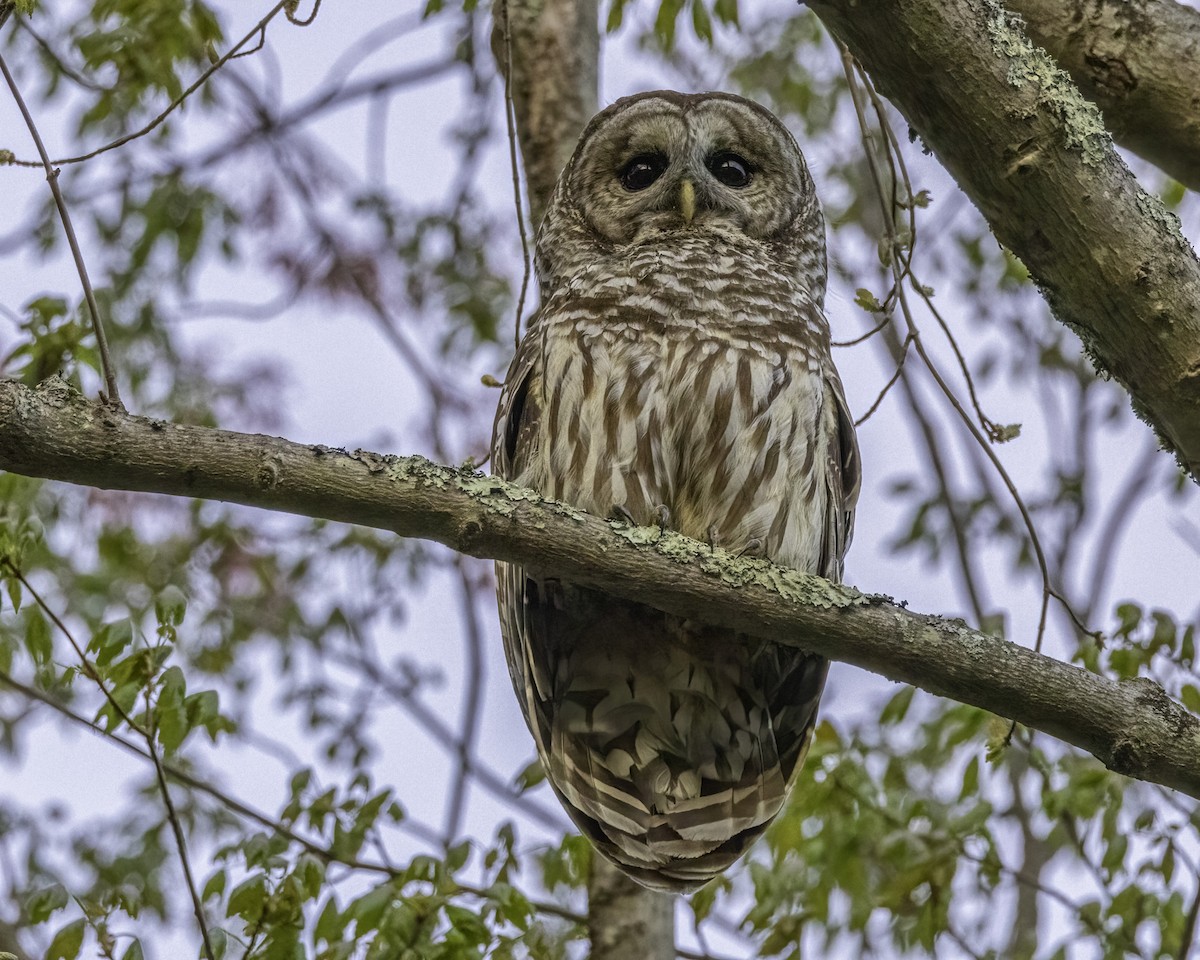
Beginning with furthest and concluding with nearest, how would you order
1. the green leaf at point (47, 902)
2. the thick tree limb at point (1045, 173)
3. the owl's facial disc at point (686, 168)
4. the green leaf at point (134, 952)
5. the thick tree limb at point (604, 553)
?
the owl's facial disc at point (686, 168), the green leaf at point (47, 902), the green leaf at point (134, 952), the thick tree limb at point (1045, 173), the thick tree limb at point (604, 553)

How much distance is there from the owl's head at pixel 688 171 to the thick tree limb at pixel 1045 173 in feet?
5.50

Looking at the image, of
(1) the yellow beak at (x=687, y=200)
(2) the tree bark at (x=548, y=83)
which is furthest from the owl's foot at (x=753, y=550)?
(2) the tree bark at (x=548, y=83)

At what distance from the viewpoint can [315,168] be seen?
20.8 feet

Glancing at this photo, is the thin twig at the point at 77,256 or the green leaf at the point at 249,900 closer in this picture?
the thin twig at the point at 77,256

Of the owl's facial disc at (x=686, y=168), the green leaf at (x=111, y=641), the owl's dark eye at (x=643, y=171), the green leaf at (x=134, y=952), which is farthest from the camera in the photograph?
the owl's dark eye at (x=643, y=171)

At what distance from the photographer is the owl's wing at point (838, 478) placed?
3.56 m

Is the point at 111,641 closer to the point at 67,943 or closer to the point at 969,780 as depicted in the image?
the point at 67,943

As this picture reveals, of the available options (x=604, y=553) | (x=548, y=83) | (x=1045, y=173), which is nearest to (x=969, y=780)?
(x=604, y=553)

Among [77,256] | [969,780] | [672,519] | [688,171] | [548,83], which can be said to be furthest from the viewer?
[548,83]

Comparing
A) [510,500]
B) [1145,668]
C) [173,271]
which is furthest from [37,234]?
[1145,668]

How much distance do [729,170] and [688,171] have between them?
0.70 feet

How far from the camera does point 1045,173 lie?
7.93 ft

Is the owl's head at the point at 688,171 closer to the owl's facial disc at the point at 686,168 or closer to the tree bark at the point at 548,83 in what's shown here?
the owl's facial disc at the point at 686,168

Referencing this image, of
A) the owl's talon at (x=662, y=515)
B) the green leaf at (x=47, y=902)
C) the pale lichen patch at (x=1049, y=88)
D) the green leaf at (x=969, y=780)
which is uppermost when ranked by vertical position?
the pale lichen patch at (x=1049, y=88)
